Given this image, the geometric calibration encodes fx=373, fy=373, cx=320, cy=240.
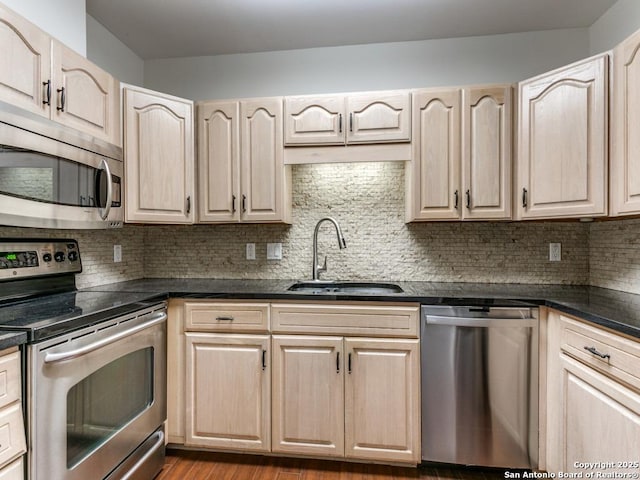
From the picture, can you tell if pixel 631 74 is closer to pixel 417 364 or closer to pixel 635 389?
pixel 635 389

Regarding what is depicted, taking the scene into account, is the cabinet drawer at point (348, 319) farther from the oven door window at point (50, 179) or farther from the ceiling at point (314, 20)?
the ceiling at point (314, 20)

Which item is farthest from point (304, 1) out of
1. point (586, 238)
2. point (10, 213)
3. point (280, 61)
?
point (586, 238)

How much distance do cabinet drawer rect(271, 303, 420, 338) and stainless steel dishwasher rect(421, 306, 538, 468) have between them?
0.09 metres

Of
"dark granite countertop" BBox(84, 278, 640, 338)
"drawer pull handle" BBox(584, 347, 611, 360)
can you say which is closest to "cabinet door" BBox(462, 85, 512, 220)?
"dark granite countertop" BBox(84, 278, 640, 338)

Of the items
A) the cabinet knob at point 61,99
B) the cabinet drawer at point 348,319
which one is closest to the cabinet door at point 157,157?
the cabinet knob at point 61,99

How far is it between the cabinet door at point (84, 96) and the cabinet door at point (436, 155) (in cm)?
165

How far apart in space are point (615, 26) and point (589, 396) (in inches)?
78.9

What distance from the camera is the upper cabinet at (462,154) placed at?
6.86 ft

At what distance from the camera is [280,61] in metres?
2.60

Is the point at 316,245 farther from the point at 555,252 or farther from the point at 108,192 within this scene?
the point at 555,252

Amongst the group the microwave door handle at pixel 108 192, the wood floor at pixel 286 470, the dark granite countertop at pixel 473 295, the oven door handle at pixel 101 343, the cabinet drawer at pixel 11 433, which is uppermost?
the microwave door handle at pixel 108 192

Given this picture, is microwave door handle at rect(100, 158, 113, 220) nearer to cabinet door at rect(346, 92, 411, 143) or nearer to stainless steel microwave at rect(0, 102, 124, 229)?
stainless steel microwave at rect(0, 102, 124, 229)

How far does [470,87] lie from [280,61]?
1.29 metres

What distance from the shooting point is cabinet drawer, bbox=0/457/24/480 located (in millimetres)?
1078
